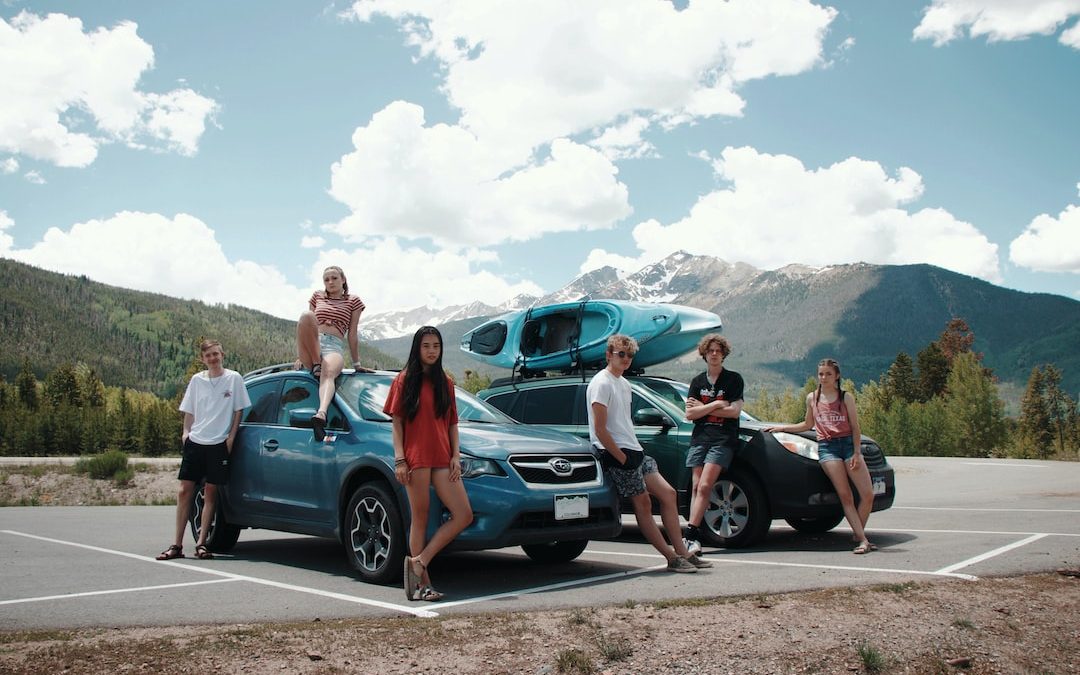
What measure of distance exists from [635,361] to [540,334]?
1.34m

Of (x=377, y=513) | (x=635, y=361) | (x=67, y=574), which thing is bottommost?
(x=67, y=574)

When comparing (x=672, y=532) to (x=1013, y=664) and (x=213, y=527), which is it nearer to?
(x=1013, y=664)

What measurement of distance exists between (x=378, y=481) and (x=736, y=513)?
12.5 ft

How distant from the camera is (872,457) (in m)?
9.59

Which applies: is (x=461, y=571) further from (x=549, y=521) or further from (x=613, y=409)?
(x=613, y=409)

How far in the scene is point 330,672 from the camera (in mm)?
4422

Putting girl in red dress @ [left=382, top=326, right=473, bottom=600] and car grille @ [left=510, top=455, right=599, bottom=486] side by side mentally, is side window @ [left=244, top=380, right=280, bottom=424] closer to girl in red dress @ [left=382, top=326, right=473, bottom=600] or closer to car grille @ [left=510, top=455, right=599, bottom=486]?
girl in red dress @ [left=382, top=326, right=473, bottom=600]

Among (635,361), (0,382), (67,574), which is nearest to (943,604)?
(635,361)

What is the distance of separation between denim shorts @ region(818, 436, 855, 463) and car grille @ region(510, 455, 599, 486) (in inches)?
108

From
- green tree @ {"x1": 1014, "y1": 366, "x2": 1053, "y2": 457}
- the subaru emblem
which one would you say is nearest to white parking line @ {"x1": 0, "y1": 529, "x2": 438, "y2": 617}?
the subaru emblem

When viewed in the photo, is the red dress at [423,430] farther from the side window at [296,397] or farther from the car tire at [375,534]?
the side window at [296,397]

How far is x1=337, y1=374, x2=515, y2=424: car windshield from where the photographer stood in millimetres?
7637

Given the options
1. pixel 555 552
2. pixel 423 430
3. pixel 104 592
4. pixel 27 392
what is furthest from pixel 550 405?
pixel 27 392

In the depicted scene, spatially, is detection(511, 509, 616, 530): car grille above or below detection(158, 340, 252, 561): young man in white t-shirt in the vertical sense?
below
